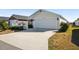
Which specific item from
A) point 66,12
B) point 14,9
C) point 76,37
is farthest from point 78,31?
point 14,9

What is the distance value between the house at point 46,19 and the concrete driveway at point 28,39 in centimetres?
9

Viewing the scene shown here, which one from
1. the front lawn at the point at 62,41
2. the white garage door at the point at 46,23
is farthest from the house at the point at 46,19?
the front lawn at the point at 62,41

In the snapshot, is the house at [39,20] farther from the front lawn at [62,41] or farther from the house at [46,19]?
the front lawn at [62,41]

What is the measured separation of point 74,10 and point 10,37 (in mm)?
891

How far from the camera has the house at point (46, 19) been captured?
3424mm

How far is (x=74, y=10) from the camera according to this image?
10.9 ft

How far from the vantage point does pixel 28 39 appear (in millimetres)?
3393

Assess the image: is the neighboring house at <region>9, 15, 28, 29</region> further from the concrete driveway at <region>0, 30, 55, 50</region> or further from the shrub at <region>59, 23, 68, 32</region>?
the shrub at <region>59, 23, 68, 32</region>
